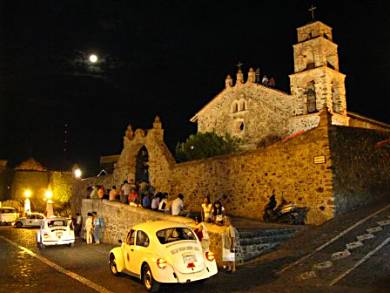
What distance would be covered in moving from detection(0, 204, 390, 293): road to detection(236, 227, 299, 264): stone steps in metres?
0.35

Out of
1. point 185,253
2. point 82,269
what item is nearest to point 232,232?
point 185,253

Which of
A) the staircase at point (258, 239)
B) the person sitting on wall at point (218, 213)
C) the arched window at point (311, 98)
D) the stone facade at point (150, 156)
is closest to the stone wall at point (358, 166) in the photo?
the staircase at point (258, 239)

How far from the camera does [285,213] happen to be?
14266mm

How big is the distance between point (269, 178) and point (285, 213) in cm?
179

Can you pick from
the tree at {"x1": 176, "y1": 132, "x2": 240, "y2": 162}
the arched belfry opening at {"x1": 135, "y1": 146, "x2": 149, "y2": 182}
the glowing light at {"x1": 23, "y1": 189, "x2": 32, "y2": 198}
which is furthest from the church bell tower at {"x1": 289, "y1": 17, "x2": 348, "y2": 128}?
the glowing light at {"x1": 23, "y1": 189, "x2": 32, "y2": 198}

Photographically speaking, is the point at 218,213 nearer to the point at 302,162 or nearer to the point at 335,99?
the point at 302,162

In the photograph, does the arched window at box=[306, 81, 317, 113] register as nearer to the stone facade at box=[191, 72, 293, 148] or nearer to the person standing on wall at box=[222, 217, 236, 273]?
the stone facade at box=[191, 72, 293, 148]

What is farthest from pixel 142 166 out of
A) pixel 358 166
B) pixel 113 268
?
pixel 113 268

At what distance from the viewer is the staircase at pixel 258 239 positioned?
11242 mm

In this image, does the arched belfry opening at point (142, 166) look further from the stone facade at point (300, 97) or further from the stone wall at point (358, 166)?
the stone facade at point (300, 97)

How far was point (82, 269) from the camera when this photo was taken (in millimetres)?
11211

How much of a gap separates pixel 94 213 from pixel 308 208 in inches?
409

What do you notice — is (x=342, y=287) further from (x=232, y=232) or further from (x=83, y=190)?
(x=83, y=190)

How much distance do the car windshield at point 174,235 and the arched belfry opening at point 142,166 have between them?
15425 millimetres
